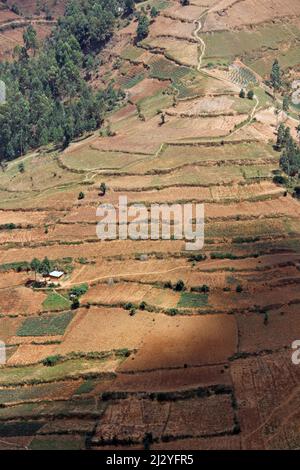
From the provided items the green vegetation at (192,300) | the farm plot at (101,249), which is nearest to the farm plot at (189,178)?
the farm plot at (101,249)

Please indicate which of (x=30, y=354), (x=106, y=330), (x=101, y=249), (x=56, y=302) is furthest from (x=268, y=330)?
(x=101, y=249)

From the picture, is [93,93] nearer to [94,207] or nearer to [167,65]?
[167,65]

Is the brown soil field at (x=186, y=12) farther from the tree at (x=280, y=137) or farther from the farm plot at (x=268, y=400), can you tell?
the farm plot at (x=268, y=400)

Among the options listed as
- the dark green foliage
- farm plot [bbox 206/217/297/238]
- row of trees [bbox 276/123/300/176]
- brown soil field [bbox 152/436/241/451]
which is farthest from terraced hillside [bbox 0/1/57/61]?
brown soil field [bbox 152/436/241/451]

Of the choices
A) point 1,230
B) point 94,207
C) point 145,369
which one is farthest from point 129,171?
point 145,369

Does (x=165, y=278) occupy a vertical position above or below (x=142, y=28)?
below

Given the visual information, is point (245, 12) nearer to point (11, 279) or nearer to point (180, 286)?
A: point (11, 279)
